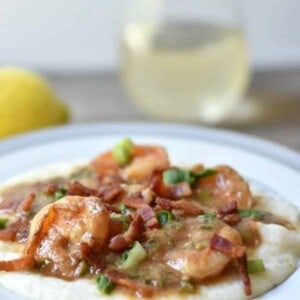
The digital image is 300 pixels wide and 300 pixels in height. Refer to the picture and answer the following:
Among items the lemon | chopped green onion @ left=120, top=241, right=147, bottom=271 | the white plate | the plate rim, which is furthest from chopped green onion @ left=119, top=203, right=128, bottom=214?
the lemon

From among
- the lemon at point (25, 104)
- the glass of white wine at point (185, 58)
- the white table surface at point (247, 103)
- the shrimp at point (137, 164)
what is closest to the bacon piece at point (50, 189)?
the shrimp at point (137, 164)

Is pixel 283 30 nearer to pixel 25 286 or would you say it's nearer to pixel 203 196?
pixel 203 196

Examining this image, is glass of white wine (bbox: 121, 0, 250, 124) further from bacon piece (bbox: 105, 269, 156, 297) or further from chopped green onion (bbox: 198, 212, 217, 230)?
bacon piece (bbox: 105, 269, 156, 297)

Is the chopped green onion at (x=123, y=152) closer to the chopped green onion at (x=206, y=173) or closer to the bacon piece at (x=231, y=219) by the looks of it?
the chopped green onion at (x=206, y=173)

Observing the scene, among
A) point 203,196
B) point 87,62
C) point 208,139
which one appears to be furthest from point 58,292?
point 87,62

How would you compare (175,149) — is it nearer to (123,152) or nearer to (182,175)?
(123,152)

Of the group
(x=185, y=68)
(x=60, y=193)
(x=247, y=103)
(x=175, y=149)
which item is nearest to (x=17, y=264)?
(x=60, y=193)
